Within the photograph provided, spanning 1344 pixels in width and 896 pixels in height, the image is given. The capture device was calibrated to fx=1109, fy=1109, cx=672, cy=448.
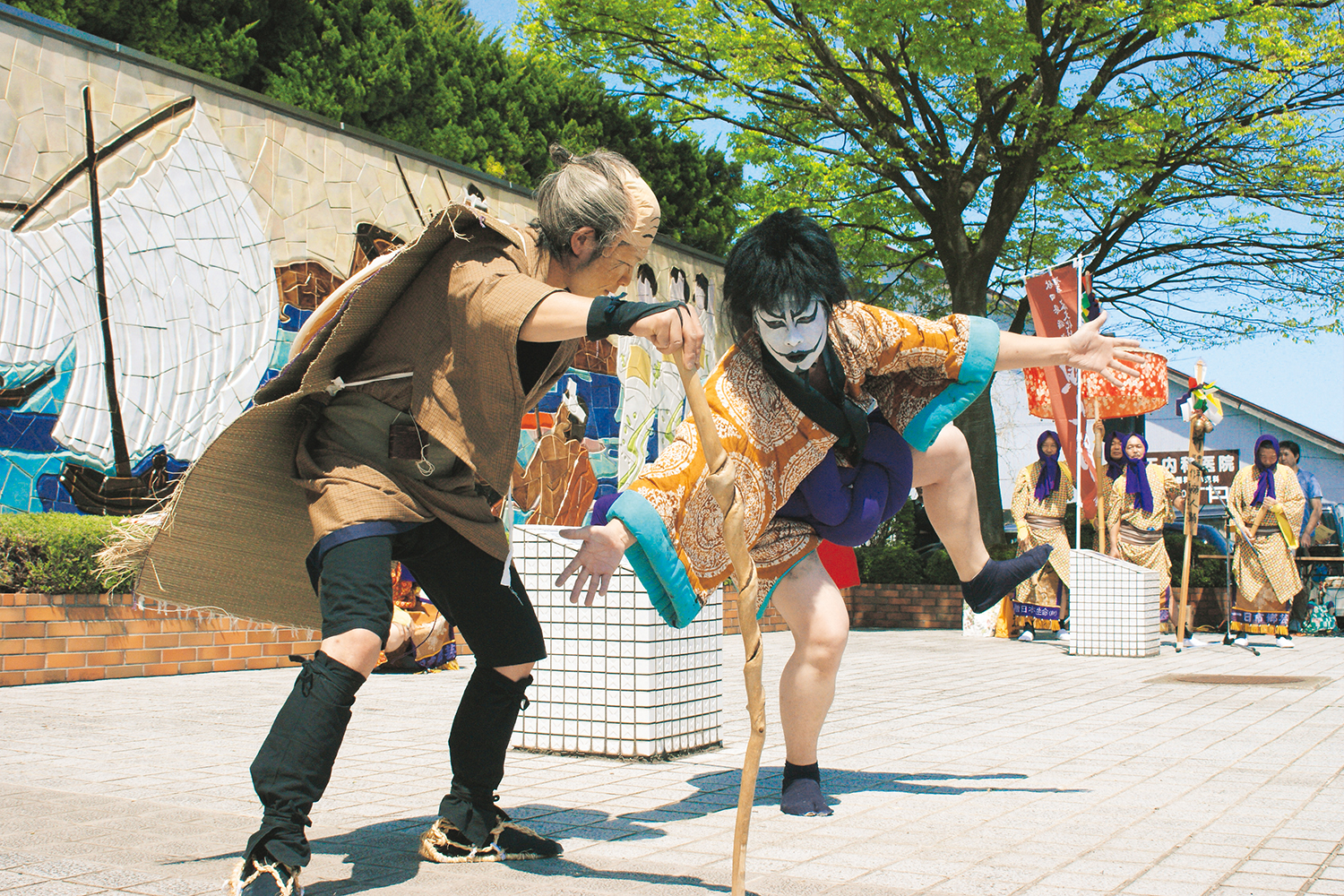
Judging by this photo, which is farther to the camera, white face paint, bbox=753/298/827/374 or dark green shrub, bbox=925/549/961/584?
dark green shrub, bbox=925/549/961/584

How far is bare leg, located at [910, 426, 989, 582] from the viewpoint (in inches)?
153

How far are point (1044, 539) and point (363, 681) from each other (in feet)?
34.8

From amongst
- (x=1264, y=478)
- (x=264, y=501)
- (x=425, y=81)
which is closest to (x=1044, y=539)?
(x=1264, y=478)

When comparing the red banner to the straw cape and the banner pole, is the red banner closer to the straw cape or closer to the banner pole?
the banner pole

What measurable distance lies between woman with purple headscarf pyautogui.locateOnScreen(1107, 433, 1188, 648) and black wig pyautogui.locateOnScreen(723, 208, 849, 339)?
29.6 ft

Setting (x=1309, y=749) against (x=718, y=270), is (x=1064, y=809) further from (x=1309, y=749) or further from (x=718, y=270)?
(x=718, y=270)

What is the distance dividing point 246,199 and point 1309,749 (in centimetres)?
728

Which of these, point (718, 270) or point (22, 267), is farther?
point (718, 270)

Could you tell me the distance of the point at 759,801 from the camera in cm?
367

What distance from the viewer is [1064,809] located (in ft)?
11.4

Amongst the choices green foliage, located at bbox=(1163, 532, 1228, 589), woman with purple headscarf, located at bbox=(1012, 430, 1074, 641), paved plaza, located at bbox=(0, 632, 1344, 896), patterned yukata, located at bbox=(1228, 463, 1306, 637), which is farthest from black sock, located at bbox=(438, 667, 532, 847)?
green foliage, located at bbox=(1163, 532, 1228, 589)

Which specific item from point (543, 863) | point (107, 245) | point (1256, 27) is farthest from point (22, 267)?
point (1256, 27)

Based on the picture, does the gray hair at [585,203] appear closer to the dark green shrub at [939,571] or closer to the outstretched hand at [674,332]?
the outstretched hand at [674,332]

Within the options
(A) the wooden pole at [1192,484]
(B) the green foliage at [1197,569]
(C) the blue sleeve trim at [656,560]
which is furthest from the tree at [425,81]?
(C) the blue sleeve trim at [656,560]
